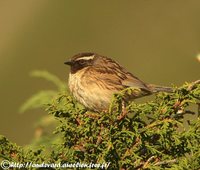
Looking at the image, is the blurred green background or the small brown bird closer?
the small brown bird

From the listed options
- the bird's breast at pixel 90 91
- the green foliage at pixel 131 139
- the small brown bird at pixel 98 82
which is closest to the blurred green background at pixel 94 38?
the small brown bird at pixel 98 82

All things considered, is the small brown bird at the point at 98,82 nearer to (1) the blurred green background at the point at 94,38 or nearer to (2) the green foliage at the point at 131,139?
(2) the green foliage at the point at 131,139

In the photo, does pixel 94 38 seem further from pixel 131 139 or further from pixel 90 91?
pixel 131 139

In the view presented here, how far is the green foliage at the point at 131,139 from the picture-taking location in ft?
21.8

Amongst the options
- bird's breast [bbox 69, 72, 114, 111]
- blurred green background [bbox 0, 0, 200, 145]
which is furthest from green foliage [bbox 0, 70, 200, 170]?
blurred green background [bbox 0, 0, 200, 145]

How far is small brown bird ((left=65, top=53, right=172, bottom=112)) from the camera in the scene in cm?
977

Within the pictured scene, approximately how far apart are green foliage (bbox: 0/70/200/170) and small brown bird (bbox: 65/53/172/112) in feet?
9.16

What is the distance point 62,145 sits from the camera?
6.83m

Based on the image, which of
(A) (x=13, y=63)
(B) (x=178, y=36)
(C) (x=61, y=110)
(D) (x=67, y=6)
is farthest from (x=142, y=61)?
(C) (x=61, y=110)

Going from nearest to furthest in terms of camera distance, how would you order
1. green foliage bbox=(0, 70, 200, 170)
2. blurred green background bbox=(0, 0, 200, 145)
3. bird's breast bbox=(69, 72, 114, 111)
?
1. green foliage bbox=(0, 70, 200, 170)
2. bird's breast bbox=(69, 72, 114, 111)
3. blurred green background bbox=(0, 0, 200, 145)

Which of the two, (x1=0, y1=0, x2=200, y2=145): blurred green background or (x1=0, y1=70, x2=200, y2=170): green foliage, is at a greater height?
(x1=0, y1=0, x2=200, y2=145): blurred green background

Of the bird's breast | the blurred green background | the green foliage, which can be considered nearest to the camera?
the green foliage

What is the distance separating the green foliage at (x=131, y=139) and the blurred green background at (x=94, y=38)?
1725 cm

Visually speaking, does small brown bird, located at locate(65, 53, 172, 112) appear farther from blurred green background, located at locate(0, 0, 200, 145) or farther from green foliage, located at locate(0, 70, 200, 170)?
blurred green background, located at locate(0, 0, 200, 145)
